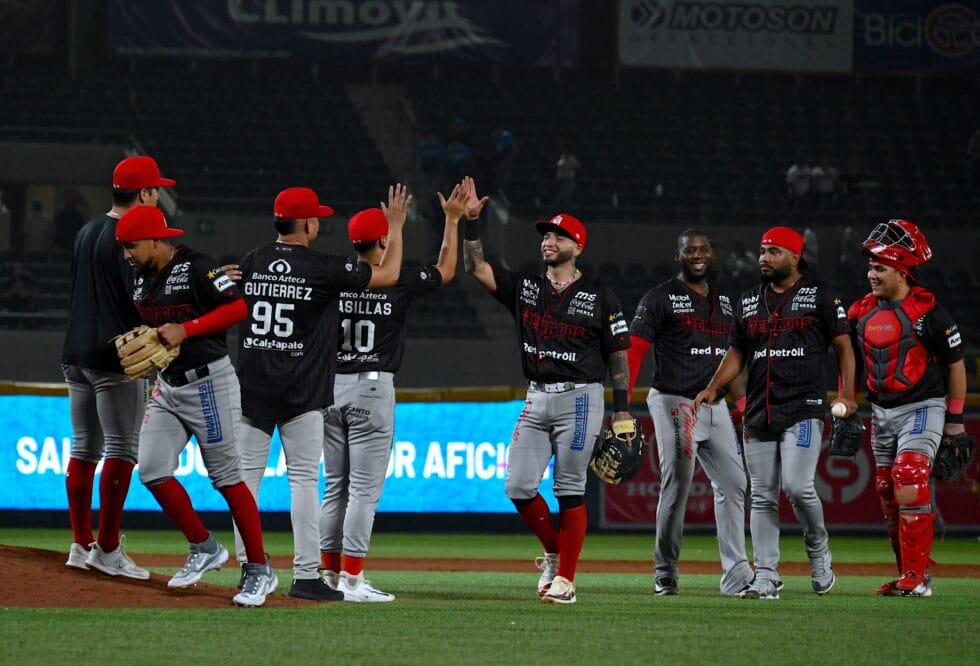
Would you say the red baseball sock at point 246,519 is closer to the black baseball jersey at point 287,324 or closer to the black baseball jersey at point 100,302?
the black baseball jersey at point 287,324

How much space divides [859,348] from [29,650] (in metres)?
5.76

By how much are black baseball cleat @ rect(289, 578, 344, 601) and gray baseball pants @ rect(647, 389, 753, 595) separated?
2.27 meters

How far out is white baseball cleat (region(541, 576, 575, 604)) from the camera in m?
7.85

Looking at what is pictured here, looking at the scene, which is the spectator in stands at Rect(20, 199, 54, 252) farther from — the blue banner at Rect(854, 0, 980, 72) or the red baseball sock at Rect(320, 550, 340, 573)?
the blue banner at Rect(854, 0, 980, 72)

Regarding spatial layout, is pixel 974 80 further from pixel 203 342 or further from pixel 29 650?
pixel 29 650

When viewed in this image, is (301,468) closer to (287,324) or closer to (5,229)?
(287,324)

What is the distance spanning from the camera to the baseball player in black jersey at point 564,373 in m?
8.08

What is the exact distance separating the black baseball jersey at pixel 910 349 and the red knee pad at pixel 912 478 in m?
0.37

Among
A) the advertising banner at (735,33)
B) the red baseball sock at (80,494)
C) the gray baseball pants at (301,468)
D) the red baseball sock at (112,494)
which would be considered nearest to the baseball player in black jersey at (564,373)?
the gray baseball pants at (301,468)

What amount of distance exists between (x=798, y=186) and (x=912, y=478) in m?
16.7

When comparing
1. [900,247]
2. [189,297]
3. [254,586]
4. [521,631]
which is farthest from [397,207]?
[900,247]

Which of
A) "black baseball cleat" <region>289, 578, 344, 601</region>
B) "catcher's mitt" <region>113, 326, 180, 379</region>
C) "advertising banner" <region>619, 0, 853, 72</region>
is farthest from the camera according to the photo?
"advertising banner" <region>619, 0, 853, 72</region>

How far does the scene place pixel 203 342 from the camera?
709cm

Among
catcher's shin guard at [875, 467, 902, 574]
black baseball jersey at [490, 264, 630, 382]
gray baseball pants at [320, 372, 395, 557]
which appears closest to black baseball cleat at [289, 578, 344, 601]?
gray baseball pants at [320, 372, 395, 557]
